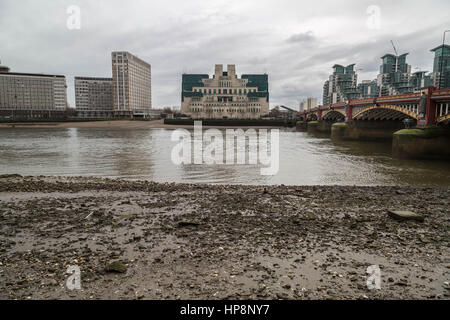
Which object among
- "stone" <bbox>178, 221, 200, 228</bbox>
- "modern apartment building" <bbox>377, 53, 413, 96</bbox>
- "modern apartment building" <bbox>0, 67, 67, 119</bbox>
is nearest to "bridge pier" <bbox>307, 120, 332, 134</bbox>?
"stone" <bbox>178, 221, 200, 228</bbox>

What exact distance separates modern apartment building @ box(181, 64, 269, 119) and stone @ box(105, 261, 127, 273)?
14275 centimetres

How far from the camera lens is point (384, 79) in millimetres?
155375

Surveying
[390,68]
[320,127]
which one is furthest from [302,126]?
[390,68]

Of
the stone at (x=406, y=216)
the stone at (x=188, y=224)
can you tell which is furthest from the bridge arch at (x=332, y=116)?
the stone at (x=188, y=224)

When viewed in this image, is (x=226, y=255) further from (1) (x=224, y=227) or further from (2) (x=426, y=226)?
(2) (x=426, y=226)

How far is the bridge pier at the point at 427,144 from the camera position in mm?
28125

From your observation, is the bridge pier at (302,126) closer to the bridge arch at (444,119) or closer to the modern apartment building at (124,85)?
the bridge arch at (444,119)

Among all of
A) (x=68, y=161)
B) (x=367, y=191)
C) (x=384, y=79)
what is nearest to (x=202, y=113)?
(x=384, y=79)

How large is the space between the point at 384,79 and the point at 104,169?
17127 centimetres

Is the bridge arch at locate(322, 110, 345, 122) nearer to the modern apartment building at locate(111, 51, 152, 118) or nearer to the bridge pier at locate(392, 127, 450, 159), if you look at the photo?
the bridge pier at locate(392, 127, 450, 159)

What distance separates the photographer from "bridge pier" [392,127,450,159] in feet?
92.3

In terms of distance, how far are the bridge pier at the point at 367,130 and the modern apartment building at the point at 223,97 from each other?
95840 mm

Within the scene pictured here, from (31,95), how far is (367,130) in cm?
17611

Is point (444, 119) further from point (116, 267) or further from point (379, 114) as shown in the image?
point (116, 267)
